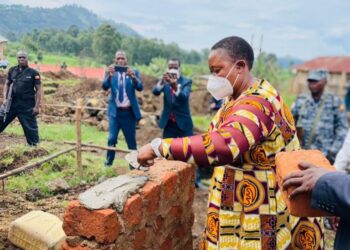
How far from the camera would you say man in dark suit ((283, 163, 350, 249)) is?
4.57ft

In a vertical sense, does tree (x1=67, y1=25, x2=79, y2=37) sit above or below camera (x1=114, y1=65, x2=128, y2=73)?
above

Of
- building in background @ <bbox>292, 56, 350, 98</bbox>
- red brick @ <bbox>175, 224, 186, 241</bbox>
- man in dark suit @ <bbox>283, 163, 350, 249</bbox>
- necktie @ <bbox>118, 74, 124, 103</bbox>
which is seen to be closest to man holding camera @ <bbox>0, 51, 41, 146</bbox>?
red brick @ <bbox>175, 224, 186, 241</bbox>

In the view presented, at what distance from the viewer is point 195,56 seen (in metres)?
23.4

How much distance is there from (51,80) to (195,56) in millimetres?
20355

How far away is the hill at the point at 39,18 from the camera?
323 cm

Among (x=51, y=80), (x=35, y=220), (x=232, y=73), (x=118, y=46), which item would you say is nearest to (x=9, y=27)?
(x=51, y=80)

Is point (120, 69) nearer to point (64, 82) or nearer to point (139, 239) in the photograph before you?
point (64, 82)

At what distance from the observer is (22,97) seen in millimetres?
2971

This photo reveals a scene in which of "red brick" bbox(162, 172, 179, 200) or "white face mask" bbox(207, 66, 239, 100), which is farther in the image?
"red brick" bbox(162, 172, 179, 200)

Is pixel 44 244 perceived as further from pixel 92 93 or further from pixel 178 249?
pixel 92 93

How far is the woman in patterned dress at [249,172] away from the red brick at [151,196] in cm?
35

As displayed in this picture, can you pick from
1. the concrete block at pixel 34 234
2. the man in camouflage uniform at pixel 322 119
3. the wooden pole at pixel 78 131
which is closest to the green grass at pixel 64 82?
the wooden pole at pixel 78 131

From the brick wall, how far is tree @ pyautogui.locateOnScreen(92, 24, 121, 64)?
2142 mm

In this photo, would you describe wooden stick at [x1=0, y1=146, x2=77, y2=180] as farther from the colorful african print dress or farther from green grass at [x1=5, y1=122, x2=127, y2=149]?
the colorful african print dress
